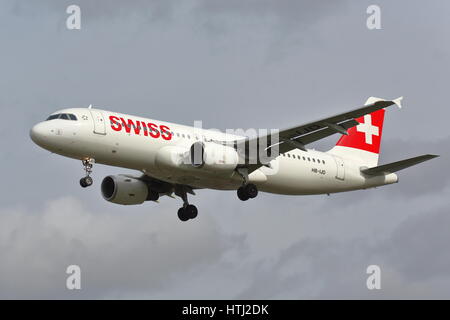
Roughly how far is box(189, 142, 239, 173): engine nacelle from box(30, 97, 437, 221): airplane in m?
0.05

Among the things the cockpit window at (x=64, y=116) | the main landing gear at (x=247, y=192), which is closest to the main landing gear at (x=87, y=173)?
the cockpit window at (x=64, y=116)

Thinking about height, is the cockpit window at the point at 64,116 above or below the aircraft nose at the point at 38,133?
above

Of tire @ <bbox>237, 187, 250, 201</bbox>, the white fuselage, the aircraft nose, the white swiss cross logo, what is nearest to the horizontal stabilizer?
the white fuselage

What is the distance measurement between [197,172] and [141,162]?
2.83 metres

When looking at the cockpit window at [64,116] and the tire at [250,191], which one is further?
the tire at [250,191]

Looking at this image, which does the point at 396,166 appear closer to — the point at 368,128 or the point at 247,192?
the point at 368,128

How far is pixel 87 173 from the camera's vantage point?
49.9 meters

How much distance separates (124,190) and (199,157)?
7348 millimetres

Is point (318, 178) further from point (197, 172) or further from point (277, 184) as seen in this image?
point (197, 172)

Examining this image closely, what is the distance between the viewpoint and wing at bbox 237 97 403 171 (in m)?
49.9

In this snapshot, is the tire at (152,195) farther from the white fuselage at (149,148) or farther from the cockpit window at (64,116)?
the cockpit window at (64,116)

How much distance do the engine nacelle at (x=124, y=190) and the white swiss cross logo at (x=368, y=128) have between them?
14.1m

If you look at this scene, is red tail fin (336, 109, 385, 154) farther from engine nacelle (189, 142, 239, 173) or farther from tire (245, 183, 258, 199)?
engine nacelle (189, 142, 239, 173)

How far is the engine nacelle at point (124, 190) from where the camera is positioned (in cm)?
5672
